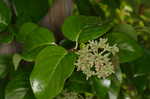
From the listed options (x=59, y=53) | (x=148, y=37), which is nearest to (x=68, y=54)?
(x=59, y=53)

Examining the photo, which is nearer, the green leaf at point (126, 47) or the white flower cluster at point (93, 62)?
the white flower cluster at point (93, 62)

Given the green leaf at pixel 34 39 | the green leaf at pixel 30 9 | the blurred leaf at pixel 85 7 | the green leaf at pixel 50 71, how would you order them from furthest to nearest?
the blurred leaf at pixel 85 7 → the green leaf at pixel 30 9 → the green leaf at pixel 34 39 → the green leaf at pixel 50 71

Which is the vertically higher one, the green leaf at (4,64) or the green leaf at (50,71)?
the green leaf at (50,71)

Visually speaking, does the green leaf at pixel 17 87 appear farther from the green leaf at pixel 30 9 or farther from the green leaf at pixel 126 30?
the green leaf at pixel 126 30

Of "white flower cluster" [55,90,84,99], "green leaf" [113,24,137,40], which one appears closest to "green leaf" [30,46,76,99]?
"white flower cluster" [55,90,84,99]

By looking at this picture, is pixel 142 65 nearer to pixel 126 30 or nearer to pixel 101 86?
pixel 126 30

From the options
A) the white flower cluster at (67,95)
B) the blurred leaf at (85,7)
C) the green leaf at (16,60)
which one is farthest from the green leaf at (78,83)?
the blurred leaf at (85,7)

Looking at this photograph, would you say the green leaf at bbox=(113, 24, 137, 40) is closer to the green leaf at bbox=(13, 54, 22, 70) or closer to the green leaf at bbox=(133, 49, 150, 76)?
the green leaf at bbox=(133, 49, 150, 76)
